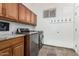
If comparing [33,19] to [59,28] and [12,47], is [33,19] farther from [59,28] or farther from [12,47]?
[12,47]

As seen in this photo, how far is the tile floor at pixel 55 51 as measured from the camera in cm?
205

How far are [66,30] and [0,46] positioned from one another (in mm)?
1058

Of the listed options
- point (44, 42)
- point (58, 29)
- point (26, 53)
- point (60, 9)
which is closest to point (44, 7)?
point (60, 9)

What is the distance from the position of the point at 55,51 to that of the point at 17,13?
1.08m

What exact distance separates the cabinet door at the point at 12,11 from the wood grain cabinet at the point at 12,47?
0.53 meters

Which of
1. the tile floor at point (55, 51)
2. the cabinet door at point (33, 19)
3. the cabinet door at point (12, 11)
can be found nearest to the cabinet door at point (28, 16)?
the cabinet door at point (33, 19)

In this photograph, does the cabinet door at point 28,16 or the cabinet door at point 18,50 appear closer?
the cabinet door at point 18,50

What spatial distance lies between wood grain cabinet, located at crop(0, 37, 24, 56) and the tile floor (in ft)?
1.12

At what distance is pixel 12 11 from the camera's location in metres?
2.38

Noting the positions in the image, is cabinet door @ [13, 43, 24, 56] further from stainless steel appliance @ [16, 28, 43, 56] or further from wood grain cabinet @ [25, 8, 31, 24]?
wood grain cabinet @ [25, 8, 31, 24]

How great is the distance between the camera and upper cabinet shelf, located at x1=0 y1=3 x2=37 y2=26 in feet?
7.00

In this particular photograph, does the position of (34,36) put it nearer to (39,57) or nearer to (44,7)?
(39,57)

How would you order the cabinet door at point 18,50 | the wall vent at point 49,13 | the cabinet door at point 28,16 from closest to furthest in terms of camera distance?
the cabinet door at point 18,50, the wall vent at point 49,13, the cabinet door at point 28,16

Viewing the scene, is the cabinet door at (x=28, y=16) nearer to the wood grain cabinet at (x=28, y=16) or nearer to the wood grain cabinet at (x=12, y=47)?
the wood grain cabinet at (x=28, y=16)
